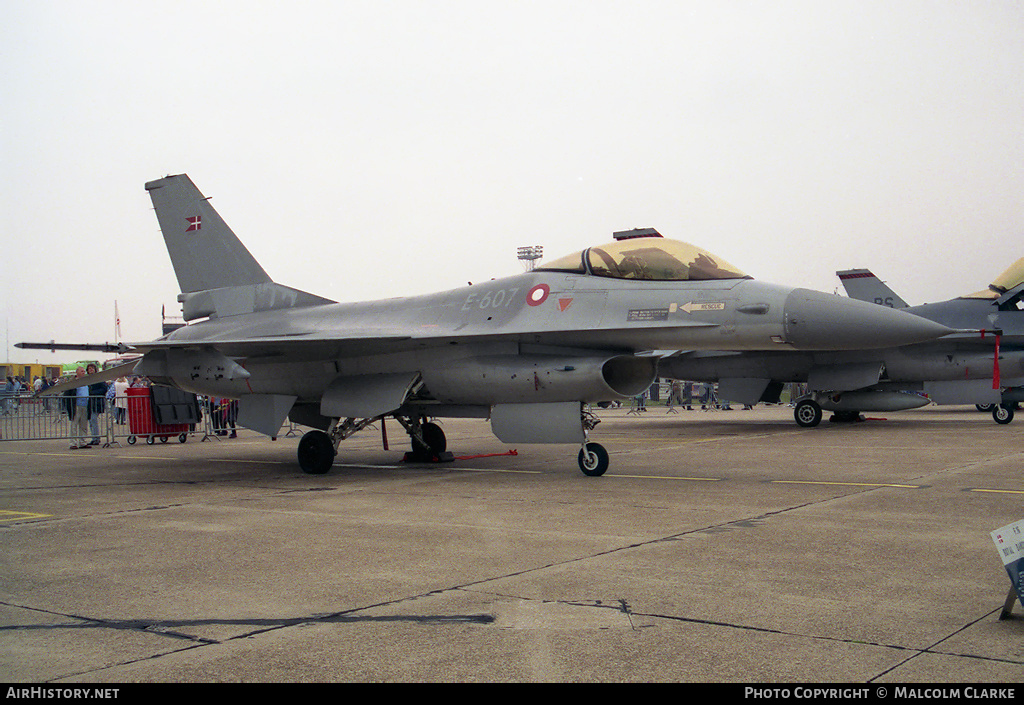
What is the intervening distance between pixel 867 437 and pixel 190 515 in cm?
1186

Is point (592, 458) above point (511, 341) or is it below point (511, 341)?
below

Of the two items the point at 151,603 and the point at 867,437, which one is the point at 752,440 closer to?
the point at 867,437

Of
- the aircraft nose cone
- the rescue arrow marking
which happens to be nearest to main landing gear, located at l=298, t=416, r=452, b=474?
the rescue arrow marking

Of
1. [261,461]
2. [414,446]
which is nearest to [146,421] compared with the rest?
[261,461]

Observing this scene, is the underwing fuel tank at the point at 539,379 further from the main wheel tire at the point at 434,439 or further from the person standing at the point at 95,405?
the person standing at the point at 95,405

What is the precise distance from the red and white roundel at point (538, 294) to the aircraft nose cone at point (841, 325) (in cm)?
266

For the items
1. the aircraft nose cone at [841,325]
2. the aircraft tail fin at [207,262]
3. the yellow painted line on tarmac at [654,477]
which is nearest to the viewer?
the aircraft nose cone at [841,325]

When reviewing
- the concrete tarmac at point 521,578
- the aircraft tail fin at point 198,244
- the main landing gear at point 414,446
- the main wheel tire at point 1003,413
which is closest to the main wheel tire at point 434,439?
the main landing gear at point 414,446

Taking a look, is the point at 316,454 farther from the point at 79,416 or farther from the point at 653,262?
the point at 79,416

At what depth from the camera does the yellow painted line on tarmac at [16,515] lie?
675 cm

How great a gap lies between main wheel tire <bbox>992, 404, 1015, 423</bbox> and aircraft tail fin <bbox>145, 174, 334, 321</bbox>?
15.5 meters

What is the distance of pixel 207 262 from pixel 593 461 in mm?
7016

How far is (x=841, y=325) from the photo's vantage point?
8133 mm
